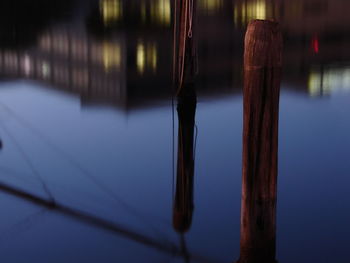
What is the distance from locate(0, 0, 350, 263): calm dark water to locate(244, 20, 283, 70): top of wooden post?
6.61ft

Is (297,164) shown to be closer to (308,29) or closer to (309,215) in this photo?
(309,215)

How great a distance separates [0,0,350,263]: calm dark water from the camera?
597 centimetres

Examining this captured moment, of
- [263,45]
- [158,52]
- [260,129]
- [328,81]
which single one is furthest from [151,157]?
[158,52]

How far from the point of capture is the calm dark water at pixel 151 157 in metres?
5.97

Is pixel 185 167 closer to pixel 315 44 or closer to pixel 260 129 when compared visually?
pixel 260 129

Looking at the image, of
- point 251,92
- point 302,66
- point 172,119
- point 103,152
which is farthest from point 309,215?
point 302,66

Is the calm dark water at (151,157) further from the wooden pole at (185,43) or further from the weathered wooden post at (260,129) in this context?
the weathered wooden post at (260,129)

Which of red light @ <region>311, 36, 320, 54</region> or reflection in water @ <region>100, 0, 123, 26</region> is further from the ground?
reflection in water @ <region>100, 0, 123, 26</region>

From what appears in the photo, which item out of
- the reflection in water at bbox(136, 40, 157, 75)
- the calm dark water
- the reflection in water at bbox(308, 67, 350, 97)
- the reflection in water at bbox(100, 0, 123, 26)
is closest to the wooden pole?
the calm dark water

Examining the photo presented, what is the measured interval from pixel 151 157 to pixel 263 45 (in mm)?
5191

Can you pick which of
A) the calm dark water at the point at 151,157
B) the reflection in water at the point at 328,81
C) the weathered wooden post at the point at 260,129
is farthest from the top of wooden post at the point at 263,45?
the reflection in water at the point at 328,81

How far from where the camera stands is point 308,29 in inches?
1057

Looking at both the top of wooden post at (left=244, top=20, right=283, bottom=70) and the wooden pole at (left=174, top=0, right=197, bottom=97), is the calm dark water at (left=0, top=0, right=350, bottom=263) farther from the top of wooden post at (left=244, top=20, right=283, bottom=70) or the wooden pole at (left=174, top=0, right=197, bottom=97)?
the top of wooden post at (left=244, top=20, right=283, bottom=70)

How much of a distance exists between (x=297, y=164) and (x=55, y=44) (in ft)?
58.7
